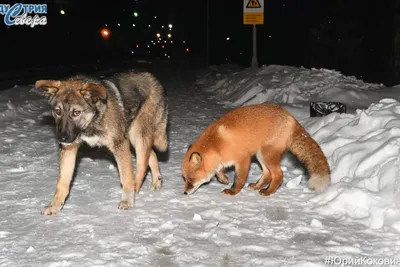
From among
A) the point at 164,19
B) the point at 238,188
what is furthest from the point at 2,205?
the point at 164,19

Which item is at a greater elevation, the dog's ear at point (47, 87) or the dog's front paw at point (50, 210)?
the dog's ear at point (47, 87)

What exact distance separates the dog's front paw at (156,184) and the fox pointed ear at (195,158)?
0.73 meters

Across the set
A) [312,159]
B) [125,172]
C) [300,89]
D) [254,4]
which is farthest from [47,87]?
[254,4]

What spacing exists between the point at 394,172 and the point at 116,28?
80.4 meters

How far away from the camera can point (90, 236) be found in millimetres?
4613

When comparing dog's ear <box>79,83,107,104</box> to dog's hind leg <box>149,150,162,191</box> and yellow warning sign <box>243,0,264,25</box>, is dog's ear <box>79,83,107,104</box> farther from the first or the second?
yellow warning sign <box>243,0,264,25</box>

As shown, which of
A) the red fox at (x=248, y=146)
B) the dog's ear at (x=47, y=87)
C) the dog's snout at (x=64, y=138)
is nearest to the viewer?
the dog's snout at (x=64, y=138)

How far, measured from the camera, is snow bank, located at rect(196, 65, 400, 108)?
12219mm

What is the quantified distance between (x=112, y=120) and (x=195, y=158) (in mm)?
1358

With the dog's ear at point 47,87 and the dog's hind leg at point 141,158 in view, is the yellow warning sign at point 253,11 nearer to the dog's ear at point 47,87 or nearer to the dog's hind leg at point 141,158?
the dog's hind leg at point 141,158

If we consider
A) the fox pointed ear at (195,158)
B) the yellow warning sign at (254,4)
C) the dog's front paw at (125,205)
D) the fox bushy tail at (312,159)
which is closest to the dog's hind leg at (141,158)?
the dog's front paw at (125,205)

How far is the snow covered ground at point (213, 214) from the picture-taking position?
4191mm

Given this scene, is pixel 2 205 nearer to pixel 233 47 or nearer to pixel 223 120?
pixel 223 120

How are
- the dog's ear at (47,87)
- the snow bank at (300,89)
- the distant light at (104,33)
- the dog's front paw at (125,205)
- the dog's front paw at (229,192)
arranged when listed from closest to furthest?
the dog's ear at (47,87), the dog's front paw at (125,205), the dog's front paw at (229,192), the snow bank at (300,89), the distant light at (104,33)
